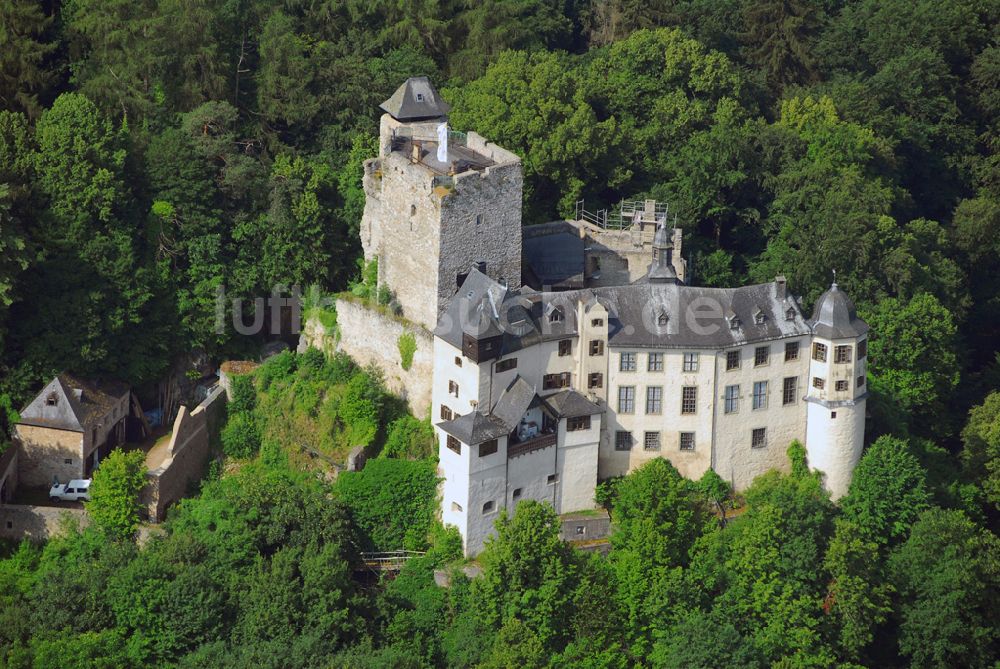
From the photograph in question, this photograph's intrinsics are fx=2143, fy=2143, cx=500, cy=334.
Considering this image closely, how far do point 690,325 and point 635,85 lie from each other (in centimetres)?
2524

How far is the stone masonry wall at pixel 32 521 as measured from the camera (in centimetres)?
8338

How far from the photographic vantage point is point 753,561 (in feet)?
257

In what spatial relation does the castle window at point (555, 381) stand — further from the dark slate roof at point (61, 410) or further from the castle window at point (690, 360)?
the dark slate roof at point (61, 410)

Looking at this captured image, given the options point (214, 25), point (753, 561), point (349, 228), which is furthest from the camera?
point (214, 25)

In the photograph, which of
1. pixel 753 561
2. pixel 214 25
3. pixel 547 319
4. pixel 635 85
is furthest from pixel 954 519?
pixel 214 25

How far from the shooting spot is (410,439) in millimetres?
83125

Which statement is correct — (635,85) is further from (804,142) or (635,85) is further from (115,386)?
(115,386)

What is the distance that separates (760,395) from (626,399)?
5.24 metres

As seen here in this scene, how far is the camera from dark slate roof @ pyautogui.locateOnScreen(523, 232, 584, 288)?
285 ft

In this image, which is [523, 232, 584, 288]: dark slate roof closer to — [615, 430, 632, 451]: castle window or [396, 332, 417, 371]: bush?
[396, 332, 417, 371]: bush

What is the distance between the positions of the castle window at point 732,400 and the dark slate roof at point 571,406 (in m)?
4.98

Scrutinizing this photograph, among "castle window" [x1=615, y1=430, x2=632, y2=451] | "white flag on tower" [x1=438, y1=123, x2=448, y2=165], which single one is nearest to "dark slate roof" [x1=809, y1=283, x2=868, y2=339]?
"castle window" [x1=615, y1=430, x2=632, y2=451]

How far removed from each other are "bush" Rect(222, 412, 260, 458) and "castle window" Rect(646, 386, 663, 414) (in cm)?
1638

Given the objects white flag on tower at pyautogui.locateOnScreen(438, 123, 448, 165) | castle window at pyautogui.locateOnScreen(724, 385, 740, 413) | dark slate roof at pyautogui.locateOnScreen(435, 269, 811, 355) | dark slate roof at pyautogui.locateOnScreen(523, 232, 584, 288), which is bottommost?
castle window at pyautogui.locateOnScreen(724, 385, 740, 413)
